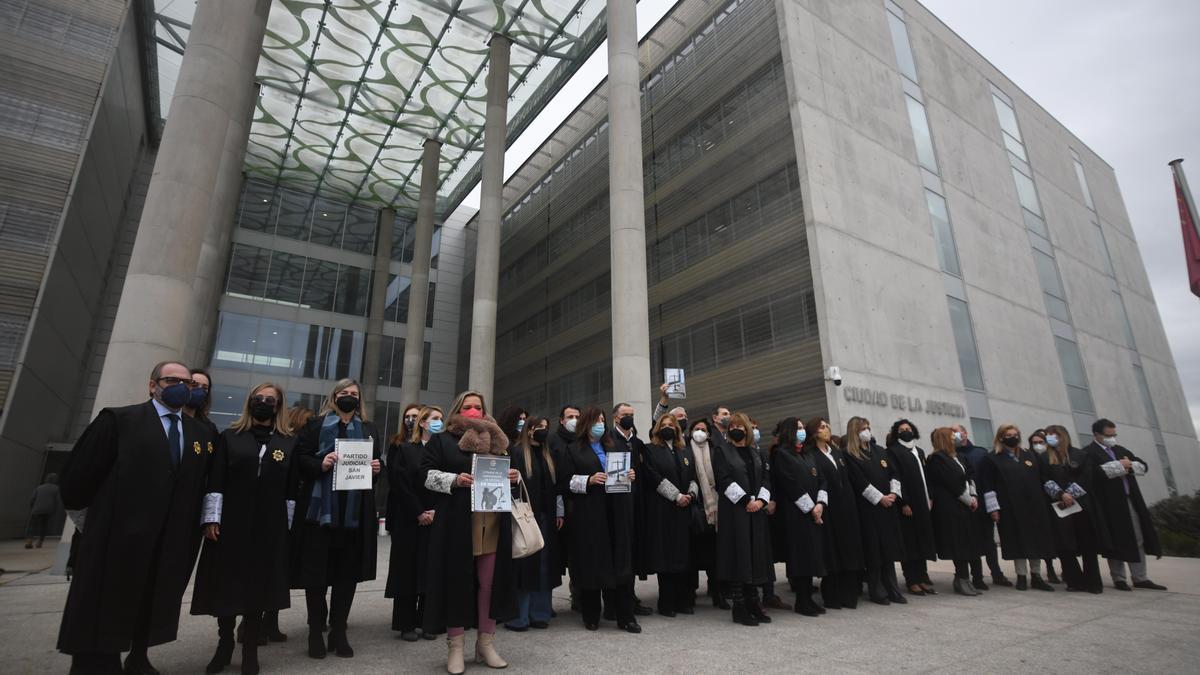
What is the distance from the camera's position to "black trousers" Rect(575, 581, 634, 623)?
5.61 meters

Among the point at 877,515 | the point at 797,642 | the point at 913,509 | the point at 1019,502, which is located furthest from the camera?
the point at 1019,502

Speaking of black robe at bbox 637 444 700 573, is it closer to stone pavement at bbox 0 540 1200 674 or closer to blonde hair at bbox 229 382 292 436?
stone pavement at bbox 0 540 1200 674

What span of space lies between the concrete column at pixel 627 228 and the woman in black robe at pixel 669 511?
9.07 meters

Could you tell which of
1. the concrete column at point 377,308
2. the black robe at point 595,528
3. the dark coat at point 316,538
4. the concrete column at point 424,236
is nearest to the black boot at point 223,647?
the dark coat at point 316,538

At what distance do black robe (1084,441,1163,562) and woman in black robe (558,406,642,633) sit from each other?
693 cm

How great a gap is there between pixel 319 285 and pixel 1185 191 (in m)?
38.0

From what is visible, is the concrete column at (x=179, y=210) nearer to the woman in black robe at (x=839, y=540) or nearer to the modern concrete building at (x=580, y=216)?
the modern concrete building at (x=580, y=216)

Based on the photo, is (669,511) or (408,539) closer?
(408,539)

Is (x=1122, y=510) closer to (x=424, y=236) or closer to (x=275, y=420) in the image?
(x=275, y=420)

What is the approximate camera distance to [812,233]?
18531 millimetres

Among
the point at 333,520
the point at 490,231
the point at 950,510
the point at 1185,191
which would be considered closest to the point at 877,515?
the point at 950,510

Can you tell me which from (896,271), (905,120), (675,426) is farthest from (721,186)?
(675,426)

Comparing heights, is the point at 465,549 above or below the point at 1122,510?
below

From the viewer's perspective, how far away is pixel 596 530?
227 inches
